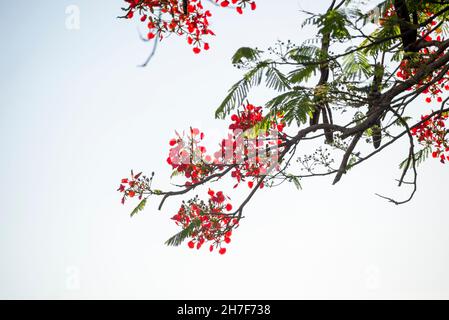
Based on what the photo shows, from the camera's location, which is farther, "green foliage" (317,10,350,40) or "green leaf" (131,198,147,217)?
"green leaf" (131,198,147,217)

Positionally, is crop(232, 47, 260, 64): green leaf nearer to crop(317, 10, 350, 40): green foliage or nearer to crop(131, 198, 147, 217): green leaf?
crop(317, 10, 350, 40): green foliage

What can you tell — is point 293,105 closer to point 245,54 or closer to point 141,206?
point 245,54

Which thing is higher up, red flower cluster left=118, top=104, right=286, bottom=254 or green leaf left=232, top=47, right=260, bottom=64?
green leaf left=232, top=47, right=260, bottom=64

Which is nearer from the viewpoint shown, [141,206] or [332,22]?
[332,22]

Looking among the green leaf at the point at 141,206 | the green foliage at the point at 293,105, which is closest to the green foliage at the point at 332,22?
the green foliage at the point at 293,105

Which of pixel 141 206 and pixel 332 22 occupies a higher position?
pixel 332 22

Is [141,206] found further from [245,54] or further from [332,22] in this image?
[332,22]

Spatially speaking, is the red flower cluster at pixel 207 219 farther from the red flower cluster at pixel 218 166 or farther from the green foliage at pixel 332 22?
the green foliage at pixel 332 22

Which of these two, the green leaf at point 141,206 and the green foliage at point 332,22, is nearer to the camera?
the green foliage at point 332,22

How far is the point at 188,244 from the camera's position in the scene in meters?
3.59

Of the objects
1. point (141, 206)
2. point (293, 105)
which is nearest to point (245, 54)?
point (293, 105)

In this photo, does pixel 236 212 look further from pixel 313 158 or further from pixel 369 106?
pixel 369 106

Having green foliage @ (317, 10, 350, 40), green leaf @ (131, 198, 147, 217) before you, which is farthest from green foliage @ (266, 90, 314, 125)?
green leaf @ (131, 198, 147, 217)
